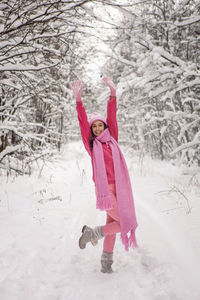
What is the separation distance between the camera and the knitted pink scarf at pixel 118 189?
214cm

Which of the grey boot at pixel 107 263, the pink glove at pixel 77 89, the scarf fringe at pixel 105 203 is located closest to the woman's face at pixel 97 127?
the pink glove at pixel 77 89

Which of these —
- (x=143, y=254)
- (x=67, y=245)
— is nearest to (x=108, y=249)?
(x=143, y=254)

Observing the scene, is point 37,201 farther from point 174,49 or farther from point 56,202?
point 174,49

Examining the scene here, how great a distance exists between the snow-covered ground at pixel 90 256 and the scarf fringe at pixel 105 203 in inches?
30.9

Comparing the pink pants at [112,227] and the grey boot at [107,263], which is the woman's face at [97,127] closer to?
the pink pants at [112,227]

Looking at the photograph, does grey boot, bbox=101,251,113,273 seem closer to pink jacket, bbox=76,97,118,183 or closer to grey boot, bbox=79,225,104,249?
grey boot, bbox=79,225,104,249

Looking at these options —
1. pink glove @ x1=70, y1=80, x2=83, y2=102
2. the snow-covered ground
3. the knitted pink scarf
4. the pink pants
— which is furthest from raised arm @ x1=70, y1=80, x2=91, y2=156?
the snow-covered ground

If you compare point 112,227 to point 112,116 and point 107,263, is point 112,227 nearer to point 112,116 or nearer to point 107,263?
point 107,263

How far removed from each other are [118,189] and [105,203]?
0.22 meters

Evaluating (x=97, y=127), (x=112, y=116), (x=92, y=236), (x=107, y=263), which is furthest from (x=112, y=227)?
(x=112, y=116)

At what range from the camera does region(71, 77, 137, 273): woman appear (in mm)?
2160

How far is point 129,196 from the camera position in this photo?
228 cm

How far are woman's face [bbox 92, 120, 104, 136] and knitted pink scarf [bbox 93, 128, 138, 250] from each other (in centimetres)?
9

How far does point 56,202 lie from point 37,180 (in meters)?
2.32
